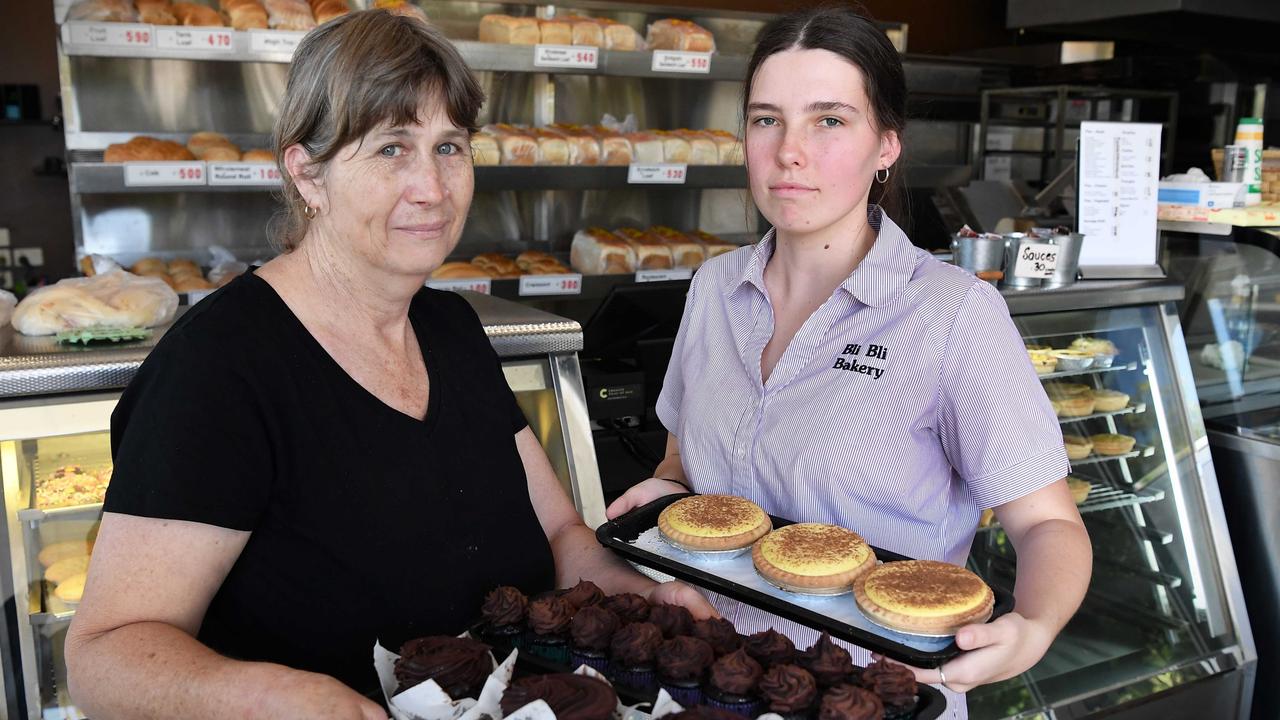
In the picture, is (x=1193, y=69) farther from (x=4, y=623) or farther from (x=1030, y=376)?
(x=4, y=623)

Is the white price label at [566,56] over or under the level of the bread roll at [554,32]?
under

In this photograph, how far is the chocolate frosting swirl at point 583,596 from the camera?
1399 mm

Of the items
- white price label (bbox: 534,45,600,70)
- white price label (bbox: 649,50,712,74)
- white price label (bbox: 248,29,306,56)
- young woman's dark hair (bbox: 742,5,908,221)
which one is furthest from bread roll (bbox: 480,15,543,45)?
young woman's dark hair (bbox: 742,5,908,221)

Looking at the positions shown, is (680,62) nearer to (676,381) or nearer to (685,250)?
(685,250)

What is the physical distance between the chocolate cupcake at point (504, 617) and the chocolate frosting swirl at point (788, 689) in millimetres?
354

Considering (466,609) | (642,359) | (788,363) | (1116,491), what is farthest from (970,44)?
(466,609)

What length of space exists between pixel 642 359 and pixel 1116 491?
70.0 inches

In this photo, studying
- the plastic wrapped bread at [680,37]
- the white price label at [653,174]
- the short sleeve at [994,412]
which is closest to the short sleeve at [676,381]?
the short sleeve at [994,412]

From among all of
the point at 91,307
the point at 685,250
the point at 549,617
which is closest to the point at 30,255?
the point at 685,250

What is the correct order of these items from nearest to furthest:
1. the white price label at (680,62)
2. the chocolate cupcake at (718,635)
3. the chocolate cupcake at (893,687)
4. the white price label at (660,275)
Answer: the chocolate cupcake at (893,687) → the chocolate cupcake at (718,635) → the white price label at (680,62) → the white price label at (660,275)

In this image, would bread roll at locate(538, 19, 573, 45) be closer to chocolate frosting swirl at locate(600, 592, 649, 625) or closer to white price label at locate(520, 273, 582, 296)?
white price label at locate(520, 273, 582, 296)

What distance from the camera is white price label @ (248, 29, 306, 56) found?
387 centimetres

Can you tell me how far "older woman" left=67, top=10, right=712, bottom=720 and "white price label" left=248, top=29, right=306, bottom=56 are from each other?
2563 mm

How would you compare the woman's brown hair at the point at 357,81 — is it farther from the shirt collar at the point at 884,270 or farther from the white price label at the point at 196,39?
the white price label at the point at 196,39
